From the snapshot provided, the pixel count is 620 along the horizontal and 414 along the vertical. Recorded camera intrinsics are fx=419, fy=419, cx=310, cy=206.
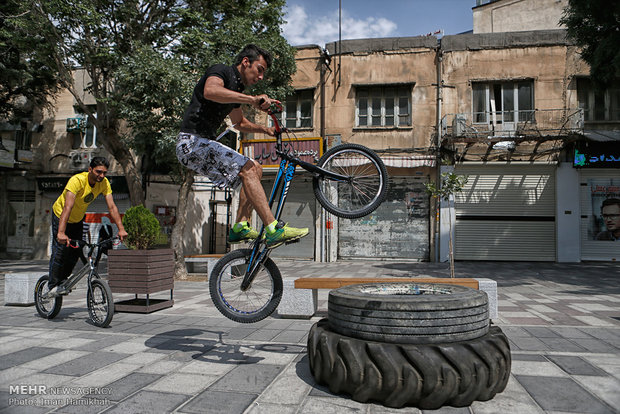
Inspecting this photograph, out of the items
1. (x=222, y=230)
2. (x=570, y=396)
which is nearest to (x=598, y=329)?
(x=570, y=396)

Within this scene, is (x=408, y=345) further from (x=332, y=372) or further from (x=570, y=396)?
(x=570, y=396)

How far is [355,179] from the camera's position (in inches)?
164

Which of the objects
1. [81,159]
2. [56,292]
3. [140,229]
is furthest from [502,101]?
[81,159]

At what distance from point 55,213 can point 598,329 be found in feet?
25.9

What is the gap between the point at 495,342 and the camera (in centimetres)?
337

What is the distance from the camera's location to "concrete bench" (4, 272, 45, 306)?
25.4 ft

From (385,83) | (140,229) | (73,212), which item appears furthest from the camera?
(385,83)

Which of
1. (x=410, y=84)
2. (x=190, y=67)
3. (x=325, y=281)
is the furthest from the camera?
(x=410, y=84)

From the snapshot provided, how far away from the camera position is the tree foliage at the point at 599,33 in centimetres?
1281

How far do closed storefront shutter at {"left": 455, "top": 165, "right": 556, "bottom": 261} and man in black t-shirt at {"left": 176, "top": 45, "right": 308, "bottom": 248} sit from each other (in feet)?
49.3

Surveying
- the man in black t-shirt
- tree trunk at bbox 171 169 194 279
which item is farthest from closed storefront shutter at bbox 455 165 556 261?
the man in black t-shirt

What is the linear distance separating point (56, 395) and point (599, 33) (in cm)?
1694

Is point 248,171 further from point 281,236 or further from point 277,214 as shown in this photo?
point 281,236

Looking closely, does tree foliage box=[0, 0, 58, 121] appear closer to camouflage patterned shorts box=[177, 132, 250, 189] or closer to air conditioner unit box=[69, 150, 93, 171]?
air conditioner unit box=[69, 150, 93, 171]
